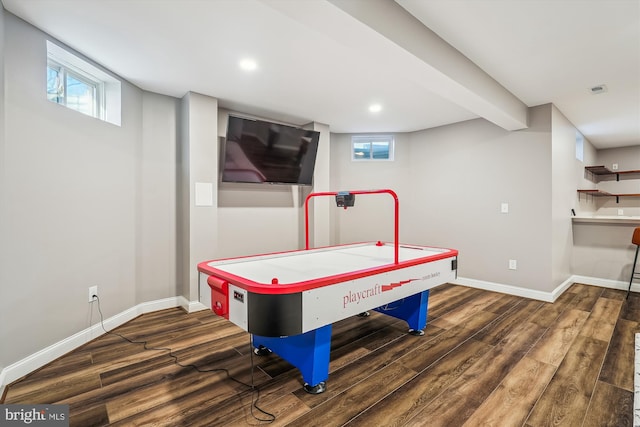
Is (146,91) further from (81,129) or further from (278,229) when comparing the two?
(278,229)

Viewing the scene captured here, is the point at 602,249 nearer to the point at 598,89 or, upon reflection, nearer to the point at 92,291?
the point at 598,89

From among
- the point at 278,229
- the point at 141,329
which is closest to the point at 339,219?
the point at 278,229

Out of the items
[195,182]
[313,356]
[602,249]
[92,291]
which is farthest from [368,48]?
[602,249]

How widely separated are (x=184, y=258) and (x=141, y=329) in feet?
2.74

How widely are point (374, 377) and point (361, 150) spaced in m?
3.85

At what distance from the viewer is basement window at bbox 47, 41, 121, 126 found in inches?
96.3

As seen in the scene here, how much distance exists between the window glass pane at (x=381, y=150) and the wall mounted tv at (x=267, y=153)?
4.31 feet

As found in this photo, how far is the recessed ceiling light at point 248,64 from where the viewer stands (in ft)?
8.46

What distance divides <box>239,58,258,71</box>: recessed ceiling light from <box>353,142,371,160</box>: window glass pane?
8.93ft

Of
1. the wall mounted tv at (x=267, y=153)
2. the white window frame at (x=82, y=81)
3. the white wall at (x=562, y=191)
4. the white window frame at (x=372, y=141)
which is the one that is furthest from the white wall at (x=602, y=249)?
the white window frame at (x=82, y=81)

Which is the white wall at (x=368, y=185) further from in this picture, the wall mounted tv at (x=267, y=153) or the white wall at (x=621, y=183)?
the white wall at (x=621, y=183)

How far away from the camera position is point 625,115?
159 inches

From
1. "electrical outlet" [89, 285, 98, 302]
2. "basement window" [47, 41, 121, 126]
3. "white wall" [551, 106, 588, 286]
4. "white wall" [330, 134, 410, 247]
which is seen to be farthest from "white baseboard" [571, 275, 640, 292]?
"basement window" [47, 41, 121, 126]

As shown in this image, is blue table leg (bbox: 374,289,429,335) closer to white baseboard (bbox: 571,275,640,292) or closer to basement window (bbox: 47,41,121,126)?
basement window (bbox: 47,41,121,126)
